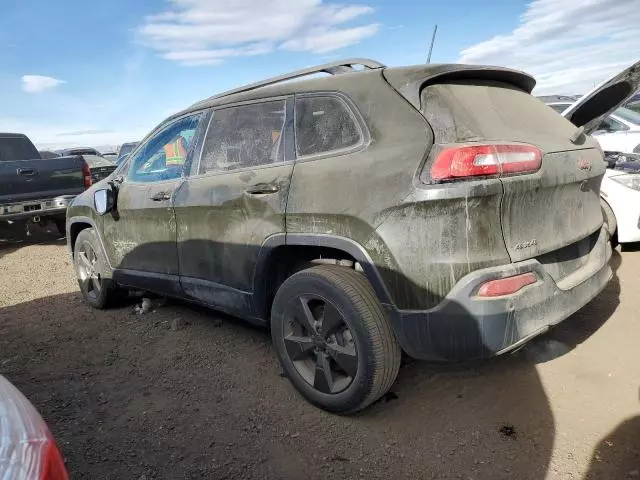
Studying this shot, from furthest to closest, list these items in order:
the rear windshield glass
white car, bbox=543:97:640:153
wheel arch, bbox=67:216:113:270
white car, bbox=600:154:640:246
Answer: white car, bbox=543:97:640:153 < white car, bbox=600:154:640:246 < wheel arch, bbox=67:216:113:270 < the rear windshield glass

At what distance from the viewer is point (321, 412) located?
2738mm

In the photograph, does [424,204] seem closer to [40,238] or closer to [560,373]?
[560,373]

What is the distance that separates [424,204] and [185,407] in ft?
6.07

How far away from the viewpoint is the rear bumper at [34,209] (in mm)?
7252

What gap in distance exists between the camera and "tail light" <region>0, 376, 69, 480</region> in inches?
41.8

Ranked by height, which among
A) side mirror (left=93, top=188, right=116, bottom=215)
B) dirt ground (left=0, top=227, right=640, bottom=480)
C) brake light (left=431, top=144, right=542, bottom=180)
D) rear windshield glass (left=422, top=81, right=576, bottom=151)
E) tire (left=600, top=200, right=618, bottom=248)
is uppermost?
rear windshield glass (left=422, top=81, right=576, bottom=151)

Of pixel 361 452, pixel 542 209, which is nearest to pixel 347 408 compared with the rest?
pixel 361 452

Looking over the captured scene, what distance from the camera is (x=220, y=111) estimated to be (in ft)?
10.9

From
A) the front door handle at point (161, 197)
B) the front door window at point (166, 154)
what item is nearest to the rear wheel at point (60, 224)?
the front door window at point (166, 154)

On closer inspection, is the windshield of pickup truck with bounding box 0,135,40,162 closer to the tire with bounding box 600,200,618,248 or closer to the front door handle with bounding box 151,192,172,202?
the front door handle with bounding box 151,192,172,202

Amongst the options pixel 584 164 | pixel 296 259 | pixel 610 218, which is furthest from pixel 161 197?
pixel 610 218

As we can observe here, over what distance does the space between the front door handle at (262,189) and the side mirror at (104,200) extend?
181 cm

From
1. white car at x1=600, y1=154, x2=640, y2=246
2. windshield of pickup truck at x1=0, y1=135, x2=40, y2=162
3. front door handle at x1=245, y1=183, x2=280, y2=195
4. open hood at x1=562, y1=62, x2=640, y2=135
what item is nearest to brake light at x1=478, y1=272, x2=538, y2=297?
front door handle at x1=245, y1=183, x2=280, y2=195

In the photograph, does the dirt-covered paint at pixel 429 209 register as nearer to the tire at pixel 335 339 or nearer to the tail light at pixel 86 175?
the tire at pixel 335 339
